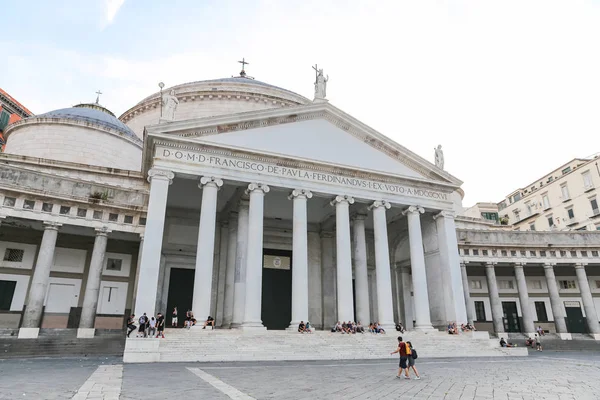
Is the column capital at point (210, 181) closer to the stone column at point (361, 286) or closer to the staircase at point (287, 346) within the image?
the staircase at point (287, 346)

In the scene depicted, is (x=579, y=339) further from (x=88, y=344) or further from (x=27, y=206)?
(x=27, y=206)

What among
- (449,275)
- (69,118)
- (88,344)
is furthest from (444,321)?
(69,118)

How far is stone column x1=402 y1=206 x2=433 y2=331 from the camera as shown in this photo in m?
20.7

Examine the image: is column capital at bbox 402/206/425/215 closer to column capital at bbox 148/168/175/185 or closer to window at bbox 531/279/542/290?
column capital at bbox 148/168/175/185

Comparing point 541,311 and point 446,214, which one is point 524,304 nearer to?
point 541,311

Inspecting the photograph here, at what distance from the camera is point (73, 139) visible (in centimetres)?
2819

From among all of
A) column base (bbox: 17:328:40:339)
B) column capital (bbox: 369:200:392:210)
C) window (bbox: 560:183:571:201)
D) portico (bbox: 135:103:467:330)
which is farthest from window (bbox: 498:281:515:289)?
column base (bbox: 17:328:40:339)

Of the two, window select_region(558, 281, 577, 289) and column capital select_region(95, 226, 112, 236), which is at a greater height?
column capital select_region(95, 226, 112, 236)

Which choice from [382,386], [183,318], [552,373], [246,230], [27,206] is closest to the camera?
[382,386]

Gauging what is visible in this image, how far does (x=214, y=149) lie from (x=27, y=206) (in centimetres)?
932

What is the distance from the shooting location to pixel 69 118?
93.5 feet

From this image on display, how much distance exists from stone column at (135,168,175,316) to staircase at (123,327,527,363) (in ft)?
5.74

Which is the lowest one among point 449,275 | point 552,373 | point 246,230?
point 552,373

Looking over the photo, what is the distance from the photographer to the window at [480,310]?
30.9 m
